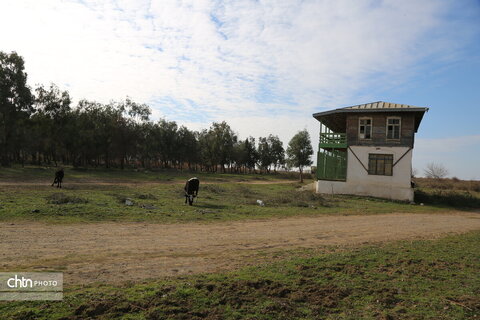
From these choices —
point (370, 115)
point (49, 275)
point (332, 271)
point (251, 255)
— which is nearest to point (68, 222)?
point (49, 275)

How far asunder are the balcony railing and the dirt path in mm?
15778

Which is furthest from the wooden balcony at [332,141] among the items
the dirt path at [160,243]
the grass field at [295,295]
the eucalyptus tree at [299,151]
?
the eucalyptus tree at [299,151]

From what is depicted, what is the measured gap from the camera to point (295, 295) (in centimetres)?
572

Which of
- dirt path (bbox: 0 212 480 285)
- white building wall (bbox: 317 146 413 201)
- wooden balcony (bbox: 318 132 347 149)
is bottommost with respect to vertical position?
dirt path (bbox: 0 212 480 285)

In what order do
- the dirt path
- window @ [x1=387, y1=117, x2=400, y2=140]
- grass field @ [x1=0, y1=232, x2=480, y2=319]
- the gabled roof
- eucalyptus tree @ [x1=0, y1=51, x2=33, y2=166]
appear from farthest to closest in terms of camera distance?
eucalyptus tree @ [x1=0, y1=51, x2=33, y2=166] < window @ [x1=387, y1=117, x2=400, y2=140] < the gabled roof < the dirt path < grass field @ [x1=0, y1=232, x2=480, y2=319]

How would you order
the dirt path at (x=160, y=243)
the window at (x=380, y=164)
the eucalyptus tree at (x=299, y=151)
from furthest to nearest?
the eucalyptus tree at (x=299, y=151) < the window at (x=380, y=164) < the dirt path at (x=160, y=243)

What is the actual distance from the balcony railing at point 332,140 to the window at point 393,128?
12.4 ft

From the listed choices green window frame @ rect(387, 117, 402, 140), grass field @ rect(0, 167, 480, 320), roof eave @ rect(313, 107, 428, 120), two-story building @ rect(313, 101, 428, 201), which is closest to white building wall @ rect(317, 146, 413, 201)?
two-story building @ rect(313, 101, 428, 201)

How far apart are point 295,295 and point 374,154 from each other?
2528 cm

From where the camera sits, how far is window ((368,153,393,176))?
1091 inches

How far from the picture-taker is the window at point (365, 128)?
28.7m

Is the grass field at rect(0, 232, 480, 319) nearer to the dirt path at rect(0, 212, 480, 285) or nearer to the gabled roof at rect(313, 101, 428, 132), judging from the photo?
the dirt path at rect(0, 212, 480, 285)

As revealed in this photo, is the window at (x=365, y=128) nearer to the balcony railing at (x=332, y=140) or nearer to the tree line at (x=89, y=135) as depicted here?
the balcony railing at (x=332, y=140)

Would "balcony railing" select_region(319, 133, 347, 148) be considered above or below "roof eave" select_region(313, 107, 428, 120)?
below
